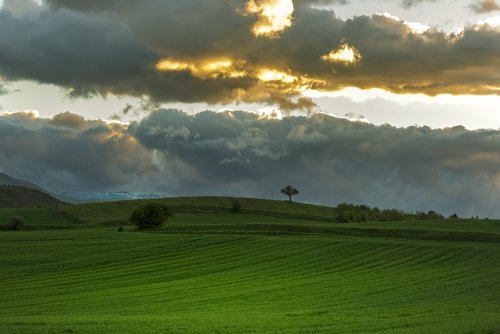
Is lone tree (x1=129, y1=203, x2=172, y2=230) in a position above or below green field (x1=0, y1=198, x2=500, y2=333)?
above

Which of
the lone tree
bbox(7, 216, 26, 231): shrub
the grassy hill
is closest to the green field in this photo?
the grassy hill

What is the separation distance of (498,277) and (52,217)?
125 metres

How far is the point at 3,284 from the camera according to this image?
57062 millimetres

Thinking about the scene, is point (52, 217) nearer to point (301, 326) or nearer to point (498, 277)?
point (498, 277)

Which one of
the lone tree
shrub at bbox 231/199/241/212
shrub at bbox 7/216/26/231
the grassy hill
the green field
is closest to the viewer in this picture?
the grassy hill

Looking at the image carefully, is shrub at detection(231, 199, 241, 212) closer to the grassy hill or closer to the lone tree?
the lone tree

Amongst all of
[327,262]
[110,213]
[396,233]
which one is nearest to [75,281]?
[327,262]

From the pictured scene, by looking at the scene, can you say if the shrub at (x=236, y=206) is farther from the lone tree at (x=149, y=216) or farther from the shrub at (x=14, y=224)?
the shrub at (x=14, y=224)

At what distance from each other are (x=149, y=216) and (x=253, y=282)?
234 feet

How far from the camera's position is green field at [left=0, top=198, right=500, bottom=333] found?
3072 cm

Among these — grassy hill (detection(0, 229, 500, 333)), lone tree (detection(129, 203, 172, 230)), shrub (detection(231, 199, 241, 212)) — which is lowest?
grassy hill (detection(0, 229, 500, 333))

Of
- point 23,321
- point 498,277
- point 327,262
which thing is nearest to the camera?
point 23,321

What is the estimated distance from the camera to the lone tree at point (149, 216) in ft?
405

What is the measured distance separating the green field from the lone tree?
17.8m
